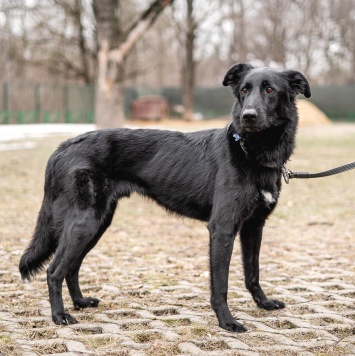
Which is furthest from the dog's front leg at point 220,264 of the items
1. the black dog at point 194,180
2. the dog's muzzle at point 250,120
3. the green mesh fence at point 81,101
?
the green mesh fence at point 81,101

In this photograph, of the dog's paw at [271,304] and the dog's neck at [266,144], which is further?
the dog's paw at [271,304]

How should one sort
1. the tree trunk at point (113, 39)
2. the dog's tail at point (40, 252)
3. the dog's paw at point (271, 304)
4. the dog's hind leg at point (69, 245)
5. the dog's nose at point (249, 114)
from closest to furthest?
the dog's nose at point (249, 114)
the dog's hind leg at point (69, 245)
the dog's tail at point (40, 252)
the dog's paw at point (271, 304)
the tree trunk at point (113, 39)

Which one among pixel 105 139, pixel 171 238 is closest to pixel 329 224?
pixel 171 238

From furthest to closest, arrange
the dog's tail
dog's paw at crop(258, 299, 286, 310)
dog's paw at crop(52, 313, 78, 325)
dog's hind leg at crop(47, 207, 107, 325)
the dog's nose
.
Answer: dog's paw at crop(258, 299, 286, 310) → the dog's tail → dog's hind leg at crop(47, 207, 107, 325) → dog's paw at crop(52, 313, 78, 325) → the dog's nose

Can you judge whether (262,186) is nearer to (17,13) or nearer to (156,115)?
(17,13)

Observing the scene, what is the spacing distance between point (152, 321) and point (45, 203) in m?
1.16

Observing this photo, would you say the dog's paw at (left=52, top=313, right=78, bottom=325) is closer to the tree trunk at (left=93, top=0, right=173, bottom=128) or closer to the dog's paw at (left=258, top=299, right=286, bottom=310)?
the dog's paw at (left=258, top=299, right=286, bottom=310)

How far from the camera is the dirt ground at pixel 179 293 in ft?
11.3

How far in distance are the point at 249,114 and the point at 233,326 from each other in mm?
1377

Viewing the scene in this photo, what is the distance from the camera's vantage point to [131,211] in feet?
28.9

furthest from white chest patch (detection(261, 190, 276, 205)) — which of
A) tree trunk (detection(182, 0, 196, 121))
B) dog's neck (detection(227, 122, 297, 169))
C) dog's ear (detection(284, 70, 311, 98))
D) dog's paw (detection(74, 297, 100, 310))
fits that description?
tree trunk (detection(182, 0, 196, 121))

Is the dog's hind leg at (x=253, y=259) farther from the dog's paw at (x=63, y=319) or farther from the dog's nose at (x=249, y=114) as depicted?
the dog's paw at (x=63, y=319)

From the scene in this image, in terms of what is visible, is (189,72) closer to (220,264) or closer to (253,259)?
(253,259)

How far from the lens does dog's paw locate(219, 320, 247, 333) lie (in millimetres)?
3723
